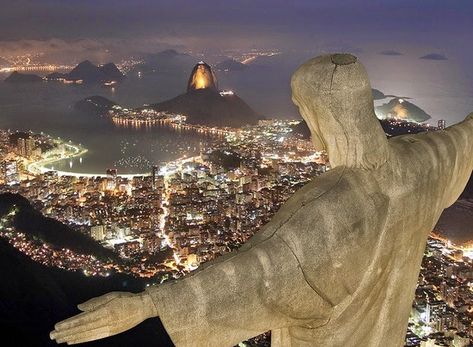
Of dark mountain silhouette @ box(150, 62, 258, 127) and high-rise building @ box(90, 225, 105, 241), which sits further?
dark mountain silhouette @ box(150, 62, 258, 127)

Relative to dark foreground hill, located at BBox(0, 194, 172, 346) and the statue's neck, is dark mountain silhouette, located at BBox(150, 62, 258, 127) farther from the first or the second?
the statue's neck

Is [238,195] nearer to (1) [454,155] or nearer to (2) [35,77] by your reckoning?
(1) [454,155]

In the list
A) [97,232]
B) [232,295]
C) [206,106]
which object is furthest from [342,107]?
[206,106]

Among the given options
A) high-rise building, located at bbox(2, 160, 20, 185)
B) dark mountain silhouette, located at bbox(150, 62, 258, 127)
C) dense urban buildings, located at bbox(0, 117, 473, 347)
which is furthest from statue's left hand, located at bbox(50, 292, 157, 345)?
dark mountain silhouette, located at bbox(150, 62, 258, 127)

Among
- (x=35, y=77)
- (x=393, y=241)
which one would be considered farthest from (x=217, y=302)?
(x=35, y=77)

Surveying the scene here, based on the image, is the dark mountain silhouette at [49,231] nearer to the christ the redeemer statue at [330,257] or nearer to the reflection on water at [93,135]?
the reflection on water at [93,135]

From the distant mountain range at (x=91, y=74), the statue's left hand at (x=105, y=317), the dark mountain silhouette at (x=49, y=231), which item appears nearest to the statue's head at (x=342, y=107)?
the statue's left hand at (x=105, y=317)
